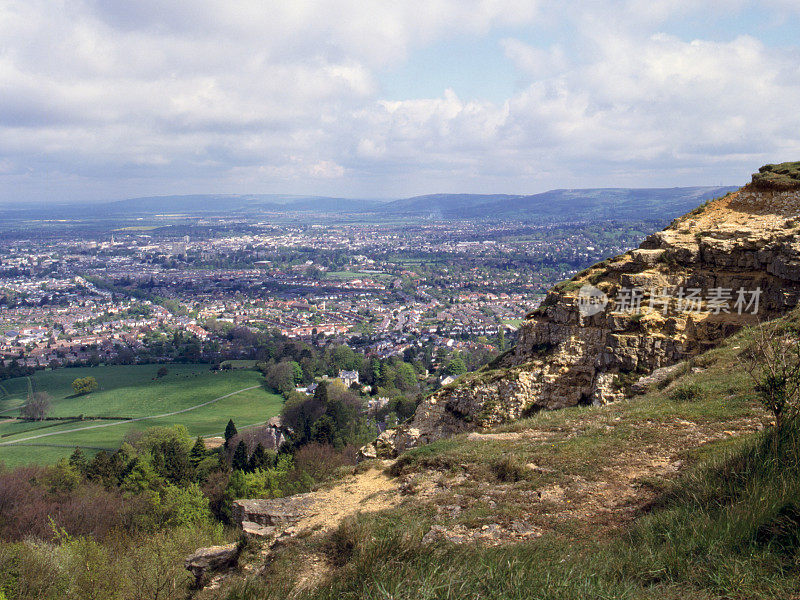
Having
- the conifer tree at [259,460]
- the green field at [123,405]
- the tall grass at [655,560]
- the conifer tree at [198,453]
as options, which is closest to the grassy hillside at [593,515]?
the tall grass at [655,560]

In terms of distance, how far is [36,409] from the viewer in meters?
45.5

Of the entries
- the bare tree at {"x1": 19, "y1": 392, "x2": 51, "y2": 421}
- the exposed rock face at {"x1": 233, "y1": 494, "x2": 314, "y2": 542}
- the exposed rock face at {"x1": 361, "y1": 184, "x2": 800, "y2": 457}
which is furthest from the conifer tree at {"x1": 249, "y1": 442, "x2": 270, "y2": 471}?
the bare tree at {"x1": 19, "y1": 392, "x2": 51, "y2": 421}

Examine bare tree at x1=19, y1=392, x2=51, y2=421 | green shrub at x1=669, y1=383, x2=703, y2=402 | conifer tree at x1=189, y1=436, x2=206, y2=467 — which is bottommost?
bare tree at x1=19, y1=392, x2=51, y2=421

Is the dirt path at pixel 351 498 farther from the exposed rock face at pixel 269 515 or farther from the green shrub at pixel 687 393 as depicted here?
the green shrub at pixel 687 393

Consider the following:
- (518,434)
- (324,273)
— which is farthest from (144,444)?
(324,273)

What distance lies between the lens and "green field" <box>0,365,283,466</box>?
38.6 meters

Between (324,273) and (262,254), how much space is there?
38.1 m

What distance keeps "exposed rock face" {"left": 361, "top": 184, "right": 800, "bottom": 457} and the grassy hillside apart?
82.2 inches

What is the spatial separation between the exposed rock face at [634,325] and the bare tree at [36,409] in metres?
44.4

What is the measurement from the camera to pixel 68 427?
4256cm

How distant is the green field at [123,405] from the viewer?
127 feet

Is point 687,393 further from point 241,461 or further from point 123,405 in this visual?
point 123,405

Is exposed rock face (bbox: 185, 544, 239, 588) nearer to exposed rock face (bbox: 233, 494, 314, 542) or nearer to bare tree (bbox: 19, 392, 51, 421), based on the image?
exposed rock face (bbox: 233, 494, 314, 542)

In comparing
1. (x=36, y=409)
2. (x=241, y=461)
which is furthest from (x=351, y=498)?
(x=36, y=409)
